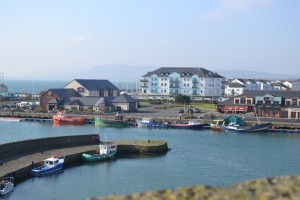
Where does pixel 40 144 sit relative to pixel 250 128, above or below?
below

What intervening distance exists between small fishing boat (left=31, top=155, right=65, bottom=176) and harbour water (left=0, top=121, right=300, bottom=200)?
15.0 inches

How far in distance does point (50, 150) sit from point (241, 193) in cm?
2018

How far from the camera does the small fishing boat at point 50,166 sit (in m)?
20.7

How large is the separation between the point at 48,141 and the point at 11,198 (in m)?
8.78

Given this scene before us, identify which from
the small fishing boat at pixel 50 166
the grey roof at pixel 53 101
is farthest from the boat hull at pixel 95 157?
the grey roof at pixel 53 101

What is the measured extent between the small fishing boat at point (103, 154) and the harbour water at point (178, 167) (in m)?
0.45

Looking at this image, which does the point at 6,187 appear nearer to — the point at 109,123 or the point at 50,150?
the point at 50,150

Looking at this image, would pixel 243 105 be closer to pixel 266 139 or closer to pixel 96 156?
pixel 266 139

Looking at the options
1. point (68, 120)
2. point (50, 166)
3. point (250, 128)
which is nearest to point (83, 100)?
point (68, 120)

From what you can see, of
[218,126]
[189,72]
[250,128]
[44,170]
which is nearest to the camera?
[44,170]

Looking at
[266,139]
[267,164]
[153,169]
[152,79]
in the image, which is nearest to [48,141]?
[153,169]

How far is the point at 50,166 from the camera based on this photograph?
21375mm

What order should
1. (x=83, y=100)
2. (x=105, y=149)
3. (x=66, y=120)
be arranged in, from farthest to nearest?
(x=83, y=100) < (x=66, y=120) < (x=105, y=149)

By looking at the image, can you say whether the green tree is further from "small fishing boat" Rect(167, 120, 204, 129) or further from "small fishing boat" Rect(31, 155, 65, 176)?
"small fishing boat" Rect(31, 155, 65, 176)
